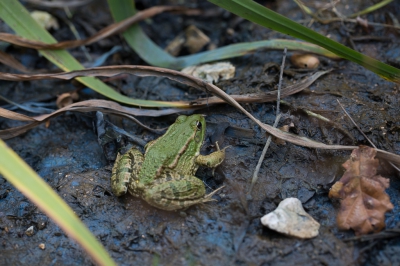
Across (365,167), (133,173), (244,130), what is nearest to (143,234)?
(133,173)

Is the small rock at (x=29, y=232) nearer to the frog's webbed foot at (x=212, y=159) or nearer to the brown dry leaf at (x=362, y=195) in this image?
the frog's webbed foot at (x=212, y=159)

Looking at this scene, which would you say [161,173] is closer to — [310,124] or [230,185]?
[230,185]

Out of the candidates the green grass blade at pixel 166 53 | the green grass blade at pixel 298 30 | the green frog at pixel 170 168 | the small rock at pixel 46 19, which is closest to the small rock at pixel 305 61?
the green grass blade at pixel 166 53

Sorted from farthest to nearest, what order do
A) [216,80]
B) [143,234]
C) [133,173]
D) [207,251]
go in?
[216,80], [133,173], [143,234], [207,251]

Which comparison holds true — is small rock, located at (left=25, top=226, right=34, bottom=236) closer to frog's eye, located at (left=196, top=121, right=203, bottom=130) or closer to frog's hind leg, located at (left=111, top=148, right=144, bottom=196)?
frog's hind leg, located at (left=111, top=148, right=144, bottom=196)

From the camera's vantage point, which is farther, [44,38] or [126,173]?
[44,38]

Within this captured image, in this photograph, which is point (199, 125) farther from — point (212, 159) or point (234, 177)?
point (234, 177)

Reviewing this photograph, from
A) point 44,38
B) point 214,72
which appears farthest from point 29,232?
point 214,72
